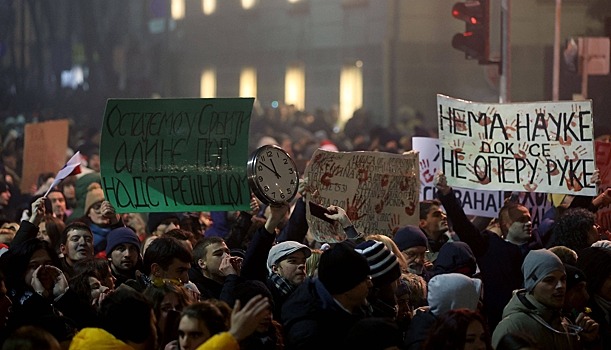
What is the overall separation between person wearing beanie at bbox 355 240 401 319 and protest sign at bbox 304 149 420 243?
238 cm

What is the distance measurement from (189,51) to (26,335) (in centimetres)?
4035

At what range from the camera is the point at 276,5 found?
42.3m

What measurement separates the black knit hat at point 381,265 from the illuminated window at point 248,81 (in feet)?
113

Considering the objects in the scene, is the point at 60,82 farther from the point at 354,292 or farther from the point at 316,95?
the point at 354,292

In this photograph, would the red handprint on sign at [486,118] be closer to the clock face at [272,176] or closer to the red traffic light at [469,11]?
the clock face at [272,176]

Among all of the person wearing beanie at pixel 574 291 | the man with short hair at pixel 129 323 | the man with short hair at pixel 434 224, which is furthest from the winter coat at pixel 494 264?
the man with short hair at pixel 129 323

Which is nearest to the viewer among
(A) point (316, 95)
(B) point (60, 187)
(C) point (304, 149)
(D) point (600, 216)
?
(D) point (600, 216)

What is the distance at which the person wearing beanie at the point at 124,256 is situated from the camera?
929 centimetres

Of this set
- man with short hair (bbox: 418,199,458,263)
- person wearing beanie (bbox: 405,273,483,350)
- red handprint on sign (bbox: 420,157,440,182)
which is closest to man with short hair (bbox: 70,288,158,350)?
person wearing beanie (bbox: 405,273,483,350)

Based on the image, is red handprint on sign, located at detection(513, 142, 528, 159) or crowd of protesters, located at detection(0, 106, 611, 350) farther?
red handprint on sign, located at detection(513, 142, 528, 159)

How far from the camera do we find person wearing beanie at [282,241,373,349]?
273 inches

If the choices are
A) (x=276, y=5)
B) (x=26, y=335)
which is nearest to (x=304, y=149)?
(x=26, y=335)

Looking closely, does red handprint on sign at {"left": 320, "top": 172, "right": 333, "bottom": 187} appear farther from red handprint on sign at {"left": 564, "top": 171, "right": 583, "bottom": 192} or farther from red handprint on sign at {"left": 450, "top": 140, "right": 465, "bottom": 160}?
red handprint on sign at {"left": 564, "top": 171, "right": 583, "bottom": 192}

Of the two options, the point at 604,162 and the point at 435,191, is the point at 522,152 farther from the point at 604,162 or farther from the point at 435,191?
the point at 435,191
